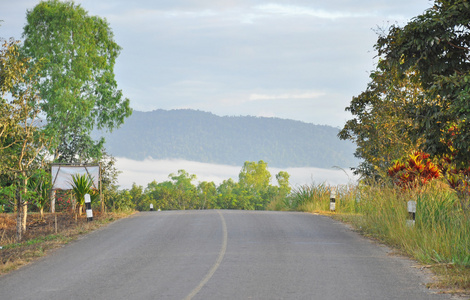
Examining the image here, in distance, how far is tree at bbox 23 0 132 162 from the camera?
42.4 metres

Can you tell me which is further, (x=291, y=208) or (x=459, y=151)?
(x=291, y=208)

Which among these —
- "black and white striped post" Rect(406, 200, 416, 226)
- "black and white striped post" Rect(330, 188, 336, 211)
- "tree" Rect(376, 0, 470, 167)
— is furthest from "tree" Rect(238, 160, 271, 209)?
"tree" Rect(376, 0, 470, 167)

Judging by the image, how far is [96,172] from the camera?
24.4m

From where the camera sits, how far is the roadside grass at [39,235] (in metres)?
13.8

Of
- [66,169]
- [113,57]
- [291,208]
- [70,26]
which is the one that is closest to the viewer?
[66,169]

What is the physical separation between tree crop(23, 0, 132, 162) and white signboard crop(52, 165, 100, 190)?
687 inches

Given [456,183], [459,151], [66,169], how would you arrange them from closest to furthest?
→ 1. [459,151]
2. [456,183]
3. [66,169]

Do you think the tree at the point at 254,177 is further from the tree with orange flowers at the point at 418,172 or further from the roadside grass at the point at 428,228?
the tree with orange flowers at the point at 418,172

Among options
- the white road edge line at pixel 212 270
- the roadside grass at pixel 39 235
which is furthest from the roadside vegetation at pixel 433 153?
the roadside grass at pixel 39 235

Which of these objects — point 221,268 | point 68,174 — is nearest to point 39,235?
point 68,174

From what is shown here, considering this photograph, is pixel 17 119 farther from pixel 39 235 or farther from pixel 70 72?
pixel 70 72

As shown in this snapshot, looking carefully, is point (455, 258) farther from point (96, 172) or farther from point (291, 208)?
point (291, 208)

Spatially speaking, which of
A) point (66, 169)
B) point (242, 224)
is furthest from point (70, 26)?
point (242, 224)

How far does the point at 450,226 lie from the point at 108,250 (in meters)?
8.04
